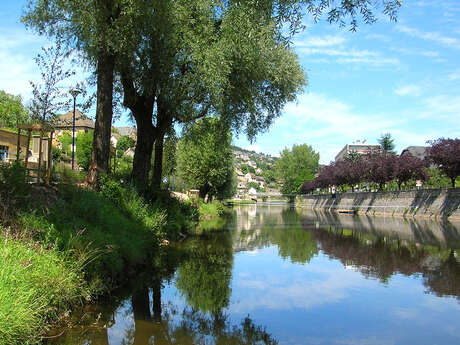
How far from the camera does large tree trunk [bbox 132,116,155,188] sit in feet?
53.4

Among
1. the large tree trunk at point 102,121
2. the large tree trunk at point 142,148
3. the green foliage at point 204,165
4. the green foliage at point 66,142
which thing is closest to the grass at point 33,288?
the large tree trunk at point 102,121

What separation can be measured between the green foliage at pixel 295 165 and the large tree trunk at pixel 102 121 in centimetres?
9952

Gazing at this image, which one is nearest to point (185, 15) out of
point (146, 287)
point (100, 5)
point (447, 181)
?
point (100, 5)

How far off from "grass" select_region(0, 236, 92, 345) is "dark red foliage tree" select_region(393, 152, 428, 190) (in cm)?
3802

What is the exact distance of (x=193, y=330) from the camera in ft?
20.0

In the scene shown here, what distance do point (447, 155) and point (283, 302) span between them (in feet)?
86.2

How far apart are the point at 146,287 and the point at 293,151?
109m

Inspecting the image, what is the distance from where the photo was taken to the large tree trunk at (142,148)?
1628 cm

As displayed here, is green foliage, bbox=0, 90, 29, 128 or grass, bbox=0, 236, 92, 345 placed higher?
green foliage, bbox=0, 90, 29, 128

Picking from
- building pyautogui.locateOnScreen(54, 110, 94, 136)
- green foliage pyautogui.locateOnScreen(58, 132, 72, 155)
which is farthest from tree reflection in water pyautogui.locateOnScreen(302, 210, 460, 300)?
green foliage pyautogui.locateOnScreen(58, 132, 72, 155)

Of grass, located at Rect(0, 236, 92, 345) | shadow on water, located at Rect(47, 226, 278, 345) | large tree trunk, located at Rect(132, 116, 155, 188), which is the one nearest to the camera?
grass, located at Rect(0, 236, 92, 345)

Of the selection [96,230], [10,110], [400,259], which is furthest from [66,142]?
[96,230]

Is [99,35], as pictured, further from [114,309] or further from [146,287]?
[114,309]

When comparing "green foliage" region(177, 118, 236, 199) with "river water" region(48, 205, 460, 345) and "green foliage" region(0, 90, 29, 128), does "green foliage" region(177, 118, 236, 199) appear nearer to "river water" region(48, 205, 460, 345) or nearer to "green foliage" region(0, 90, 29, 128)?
"river water" region(48, 205, 460, 345)
